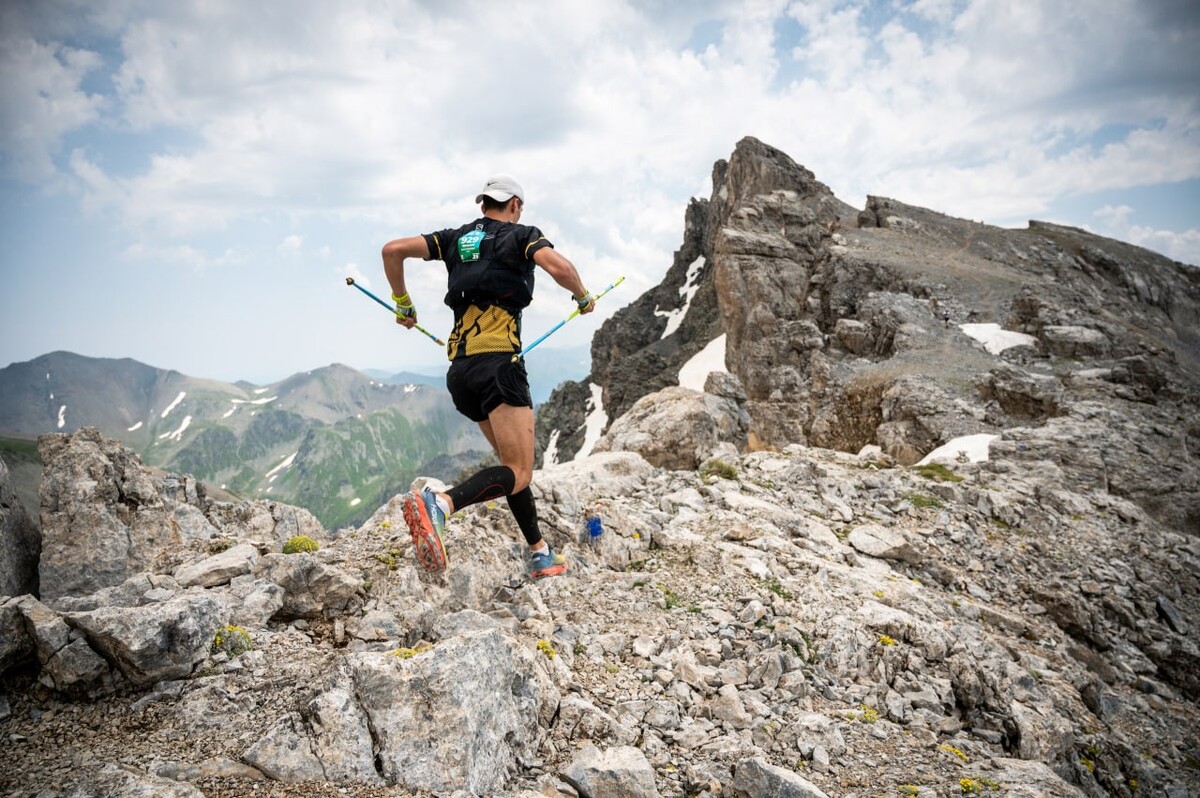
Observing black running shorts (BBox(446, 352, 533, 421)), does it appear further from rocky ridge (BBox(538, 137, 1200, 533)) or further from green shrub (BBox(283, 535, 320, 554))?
rocky ridge (BBox(538, 137, 1200, 533))

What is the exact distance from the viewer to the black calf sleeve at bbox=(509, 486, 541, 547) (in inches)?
262

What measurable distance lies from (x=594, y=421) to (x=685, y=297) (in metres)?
32.0

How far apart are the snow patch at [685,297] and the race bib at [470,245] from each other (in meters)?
93.2

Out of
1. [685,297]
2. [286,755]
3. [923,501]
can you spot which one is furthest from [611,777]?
[685,297]

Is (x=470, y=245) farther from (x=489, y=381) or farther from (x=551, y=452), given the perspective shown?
(x=551, y=452)

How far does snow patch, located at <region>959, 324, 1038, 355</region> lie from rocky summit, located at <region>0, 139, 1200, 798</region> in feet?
90.0

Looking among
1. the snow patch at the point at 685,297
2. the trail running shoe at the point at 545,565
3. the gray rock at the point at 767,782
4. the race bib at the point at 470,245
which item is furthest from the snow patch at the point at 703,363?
the gray rock at the point at 767,782

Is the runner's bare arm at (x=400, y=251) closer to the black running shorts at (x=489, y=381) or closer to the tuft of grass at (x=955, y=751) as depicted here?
the black running shorts at (x=489, y=381)

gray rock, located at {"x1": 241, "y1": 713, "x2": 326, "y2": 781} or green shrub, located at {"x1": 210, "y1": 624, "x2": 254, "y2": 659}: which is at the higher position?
green shrub, located at {"x1": 210, "y1": 624, "x2": 254, "y2": 659}

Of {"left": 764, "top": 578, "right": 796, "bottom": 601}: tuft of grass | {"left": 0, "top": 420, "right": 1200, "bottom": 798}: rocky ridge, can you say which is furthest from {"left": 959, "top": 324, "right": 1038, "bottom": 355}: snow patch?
{"left": 764, "top": 578, "right": 796, "bottom": 601}: tuft of grass

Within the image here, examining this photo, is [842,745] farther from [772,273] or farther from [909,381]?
[772,273]

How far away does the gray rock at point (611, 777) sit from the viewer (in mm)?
3979

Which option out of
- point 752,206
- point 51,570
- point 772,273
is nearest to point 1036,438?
point 51,570

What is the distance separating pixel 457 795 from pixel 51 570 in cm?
557
